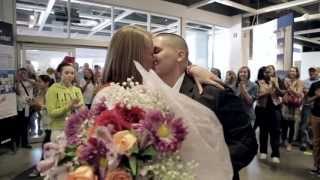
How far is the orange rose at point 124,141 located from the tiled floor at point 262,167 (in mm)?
3619

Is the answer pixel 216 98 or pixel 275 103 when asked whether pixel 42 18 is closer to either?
pixel 275 103

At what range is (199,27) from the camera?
9930 millimetres

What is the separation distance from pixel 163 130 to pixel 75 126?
29 cm

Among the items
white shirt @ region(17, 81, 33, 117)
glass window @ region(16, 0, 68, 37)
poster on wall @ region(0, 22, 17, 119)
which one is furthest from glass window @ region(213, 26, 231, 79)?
poster on wall @ region(0, 22, 17, 119)

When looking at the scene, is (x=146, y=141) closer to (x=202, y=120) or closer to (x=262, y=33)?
(x=202, y=120)

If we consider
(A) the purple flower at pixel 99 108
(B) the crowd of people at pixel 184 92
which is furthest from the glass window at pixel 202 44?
(A) the purple flower at pixel 99 108

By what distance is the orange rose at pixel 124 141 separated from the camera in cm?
80

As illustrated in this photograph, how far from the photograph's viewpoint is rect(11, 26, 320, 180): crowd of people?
1.26 meters

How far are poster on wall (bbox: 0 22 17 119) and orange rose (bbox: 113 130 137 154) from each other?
4.57 metres

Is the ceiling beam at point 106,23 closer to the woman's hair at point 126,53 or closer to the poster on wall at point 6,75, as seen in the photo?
the poster on wall at point 6,75

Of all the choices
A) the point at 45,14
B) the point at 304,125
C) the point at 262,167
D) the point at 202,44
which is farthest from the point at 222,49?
the point at 262,167

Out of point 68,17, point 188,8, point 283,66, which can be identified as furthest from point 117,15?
point 283,66

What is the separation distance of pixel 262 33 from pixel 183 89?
7.23 meters

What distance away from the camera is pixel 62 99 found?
11.0ft
